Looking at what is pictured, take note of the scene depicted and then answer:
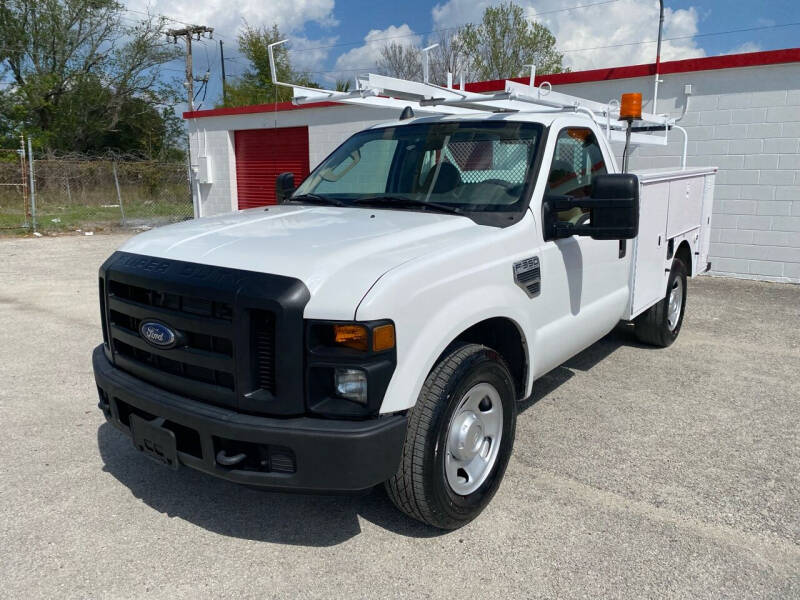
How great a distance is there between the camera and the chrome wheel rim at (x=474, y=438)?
10.3ft

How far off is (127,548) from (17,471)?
3.90 ft

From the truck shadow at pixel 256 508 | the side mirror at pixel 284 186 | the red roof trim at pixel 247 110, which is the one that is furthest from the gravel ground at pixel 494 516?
the red roof trim at pixel 247 110

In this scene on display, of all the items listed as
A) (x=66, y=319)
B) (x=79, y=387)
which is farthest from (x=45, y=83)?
(x=79, y=387)

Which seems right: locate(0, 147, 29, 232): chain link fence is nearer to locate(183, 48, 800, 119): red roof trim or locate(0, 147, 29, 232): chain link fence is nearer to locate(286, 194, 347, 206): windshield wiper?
locate(183, 48, 800, 119): red roof trim

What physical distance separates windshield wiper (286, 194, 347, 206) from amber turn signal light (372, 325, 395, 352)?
64.2 inches

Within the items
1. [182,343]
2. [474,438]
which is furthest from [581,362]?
[182,343]

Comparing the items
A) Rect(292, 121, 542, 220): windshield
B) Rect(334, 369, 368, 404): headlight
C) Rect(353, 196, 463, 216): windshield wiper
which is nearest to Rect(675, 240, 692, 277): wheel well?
Rect(292, 121, 542, 220): windshield

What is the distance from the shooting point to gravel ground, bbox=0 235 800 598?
2838 millimetres

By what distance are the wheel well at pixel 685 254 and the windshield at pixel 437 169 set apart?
292 centimetres

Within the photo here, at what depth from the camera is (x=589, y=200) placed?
345cm

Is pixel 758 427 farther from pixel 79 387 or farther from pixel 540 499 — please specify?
pixel 79 387

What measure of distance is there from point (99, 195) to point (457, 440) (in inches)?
928

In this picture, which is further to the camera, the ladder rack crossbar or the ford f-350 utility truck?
the ladder rack crossbar

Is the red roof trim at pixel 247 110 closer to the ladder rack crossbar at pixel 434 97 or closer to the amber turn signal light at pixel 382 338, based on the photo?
the ladder rack crossbar at pixel 434 97
